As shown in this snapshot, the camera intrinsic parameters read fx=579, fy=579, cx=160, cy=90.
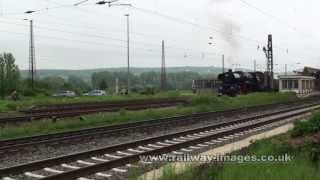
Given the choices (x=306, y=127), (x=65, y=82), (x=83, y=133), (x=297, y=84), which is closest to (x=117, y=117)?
(x=83, y=133)

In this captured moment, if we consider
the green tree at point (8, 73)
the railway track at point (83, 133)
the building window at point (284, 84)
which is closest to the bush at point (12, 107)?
the railway track at point (83, 133)

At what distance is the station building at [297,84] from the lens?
6569 centimetres

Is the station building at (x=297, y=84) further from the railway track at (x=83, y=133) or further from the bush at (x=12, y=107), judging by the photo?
the railway track at (x=83, y=133)

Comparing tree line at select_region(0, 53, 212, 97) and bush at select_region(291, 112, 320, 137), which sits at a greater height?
tree line at select_region(0, 53, 212, 97)

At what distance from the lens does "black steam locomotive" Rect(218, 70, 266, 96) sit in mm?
55375

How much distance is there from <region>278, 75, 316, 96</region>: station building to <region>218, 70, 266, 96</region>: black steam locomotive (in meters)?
9.47

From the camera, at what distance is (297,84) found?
6612 centimetres

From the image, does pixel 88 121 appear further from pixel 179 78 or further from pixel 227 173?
pixel 179 78

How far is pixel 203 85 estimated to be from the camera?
76688 mm

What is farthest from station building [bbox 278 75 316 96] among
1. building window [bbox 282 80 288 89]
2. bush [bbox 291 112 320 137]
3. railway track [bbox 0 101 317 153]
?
bush [bbox 291 112 320 137]

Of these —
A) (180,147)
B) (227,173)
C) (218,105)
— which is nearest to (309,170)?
(227,173)

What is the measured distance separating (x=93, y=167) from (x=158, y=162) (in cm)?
203

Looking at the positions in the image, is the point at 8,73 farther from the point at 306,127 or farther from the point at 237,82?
the point at 306,127

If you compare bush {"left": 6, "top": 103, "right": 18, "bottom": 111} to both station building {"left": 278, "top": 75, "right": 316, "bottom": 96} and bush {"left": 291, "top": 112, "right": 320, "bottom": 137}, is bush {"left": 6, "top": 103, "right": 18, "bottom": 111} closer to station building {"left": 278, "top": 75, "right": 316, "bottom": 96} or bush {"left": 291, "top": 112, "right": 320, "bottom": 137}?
bush {"left": 291, "top": 112, "right": 320, "bottom": 137}
